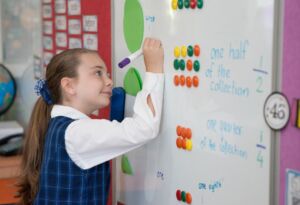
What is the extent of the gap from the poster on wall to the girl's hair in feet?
2.27

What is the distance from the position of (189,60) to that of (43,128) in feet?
1.78

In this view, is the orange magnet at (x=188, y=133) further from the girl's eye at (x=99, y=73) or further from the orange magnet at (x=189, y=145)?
the girl's eye at (x=99, y=73)

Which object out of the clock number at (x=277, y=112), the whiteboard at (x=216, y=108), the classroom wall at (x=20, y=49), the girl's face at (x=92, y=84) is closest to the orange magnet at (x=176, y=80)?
the whiteboard at (x=216, y=108)

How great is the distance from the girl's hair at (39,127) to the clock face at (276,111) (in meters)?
0.61

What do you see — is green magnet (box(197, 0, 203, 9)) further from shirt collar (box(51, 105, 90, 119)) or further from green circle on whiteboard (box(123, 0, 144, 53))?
shirt collar (box(51, 105, 90, 119))

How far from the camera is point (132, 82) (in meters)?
1.47

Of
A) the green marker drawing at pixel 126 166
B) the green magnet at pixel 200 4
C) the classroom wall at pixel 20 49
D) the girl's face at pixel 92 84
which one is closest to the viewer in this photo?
the green magnet at pixel 200 4

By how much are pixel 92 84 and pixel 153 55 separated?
0.63 feet

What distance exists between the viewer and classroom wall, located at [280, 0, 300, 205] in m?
0.92

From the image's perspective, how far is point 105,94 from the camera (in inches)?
55.1

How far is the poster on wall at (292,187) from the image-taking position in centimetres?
95

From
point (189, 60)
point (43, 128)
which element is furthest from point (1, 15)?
point (189, 60)

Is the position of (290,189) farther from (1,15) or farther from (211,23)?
(1,15)

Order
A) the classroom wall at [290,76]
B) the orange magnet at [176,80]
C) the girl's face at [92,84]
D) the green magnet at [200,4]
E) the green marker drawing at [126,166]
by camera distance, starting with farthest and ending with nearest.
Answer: the green marker drawing at [126,166]
the girl's face at [92,84]
the orange magnet at [176,80]
the green magnet at [200,4]
the classroom wall at [290,76]
